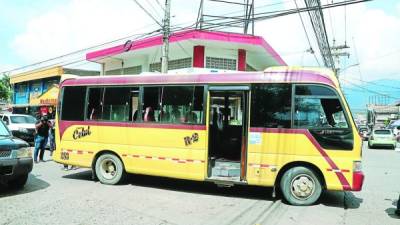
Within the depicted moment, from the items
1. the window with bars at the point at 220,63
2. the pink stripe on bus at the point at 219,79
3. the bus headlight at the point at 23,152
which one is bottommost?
the bus headlight at the point at 23,152

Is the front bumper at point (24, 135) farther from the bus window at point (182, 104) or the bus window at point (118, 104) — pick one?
the bus window at point (182, 104)

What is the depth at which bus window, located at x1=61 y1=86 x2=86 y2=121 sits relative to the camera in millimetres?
10953

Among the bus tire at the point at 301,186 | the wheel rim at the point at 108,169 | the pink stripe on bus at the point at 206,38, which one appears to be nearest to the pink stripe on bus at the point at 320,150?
the bus tire at the point at 301,186

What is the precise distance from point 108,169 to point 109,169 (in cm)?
4

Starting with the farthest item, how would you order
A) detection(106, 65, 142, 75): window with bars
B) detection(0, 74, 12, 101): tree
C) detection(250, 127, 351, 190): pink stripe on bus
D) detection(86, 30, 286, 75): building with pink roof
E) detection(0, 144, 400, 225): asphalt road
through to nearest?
1. detection(0, 74, 12, 101): tree
2. detection(106, 65, 142, 75): window with bars
3. detection(86, 30, 286, 75): building with pink roof
4. detection(250, 127, 351, 190): pink stripe on bus
5. detection(0, 144, 400, 225): asphalt road

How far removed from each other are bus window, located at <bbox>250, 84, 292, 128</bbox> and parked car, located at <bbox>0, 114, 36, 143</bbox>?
15529 mm

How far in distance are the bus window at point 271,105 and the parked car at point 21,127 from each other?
15529mm

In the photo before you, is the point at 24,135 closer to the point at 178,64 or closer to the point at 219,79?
the point at 178,64

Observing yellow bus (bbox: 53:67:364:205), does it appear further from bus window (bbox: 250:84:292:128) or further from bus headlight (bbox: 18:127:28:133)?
bus headlight (bbox: 18:127:28:133)

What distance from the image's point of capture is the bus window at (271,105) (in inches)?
348

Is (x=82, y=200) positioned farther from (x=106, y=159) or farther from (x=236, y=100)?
(x=236, y=100)

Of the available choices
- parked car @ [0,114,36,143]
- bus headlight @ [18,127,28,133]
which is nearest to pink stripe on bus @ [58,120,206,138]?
parked car @ [0,114,36,143]

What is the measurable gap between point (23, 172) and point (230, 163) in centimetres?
432

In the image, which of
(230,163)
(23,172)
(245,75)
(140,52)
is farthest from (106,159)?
(140,52)
